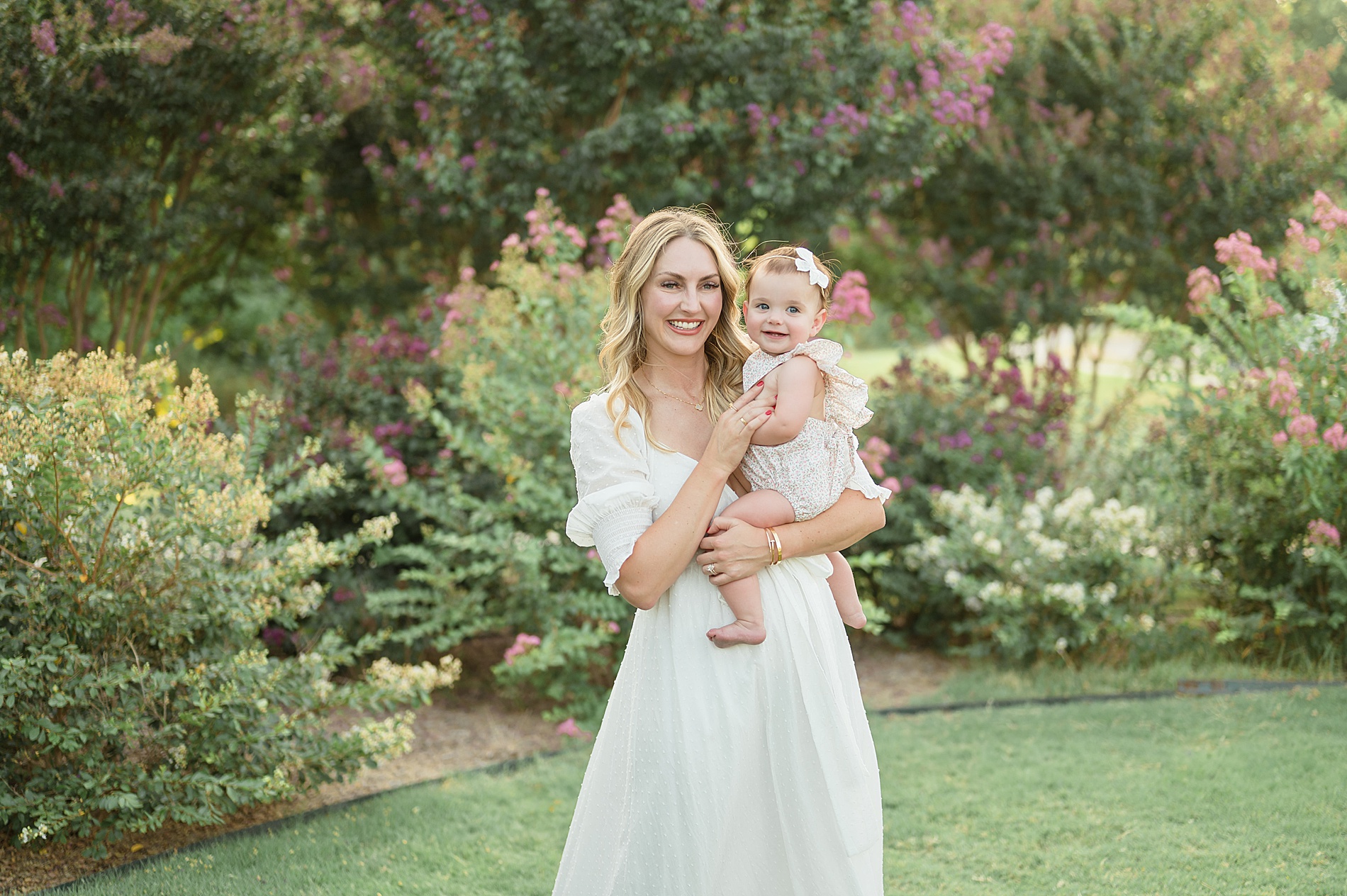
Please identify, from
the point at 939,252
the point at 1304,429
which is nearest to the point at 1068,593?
the point at 1304,429

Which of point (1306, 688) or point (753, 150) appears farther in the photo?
point (753, 150)

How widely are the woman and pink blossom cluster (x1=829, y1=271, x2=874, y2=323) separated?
282 cm

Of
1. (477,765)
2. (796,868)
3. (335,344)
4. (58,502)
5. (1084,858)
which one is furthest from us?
(335,344)

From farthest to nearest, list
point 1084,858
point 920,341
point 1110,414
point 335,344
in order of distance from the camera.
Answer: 1. point 920,341
2. point 1110,414
3. point 335,344
4. point 1084,858

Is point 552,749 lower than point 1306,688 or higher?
lower

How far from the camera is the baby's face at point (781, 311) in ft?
7.78

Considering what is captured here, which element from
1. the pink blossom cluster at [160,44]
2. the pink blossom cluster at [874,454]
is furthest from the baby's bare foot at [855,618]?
the pink blossom cluster at [160,44]

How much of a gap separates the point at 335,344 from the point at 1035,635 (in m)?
4.06

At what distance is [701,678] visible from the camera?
2135 mm

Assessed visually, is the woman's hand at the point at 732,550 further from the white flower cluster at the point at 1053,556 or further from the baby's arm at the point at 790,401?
the white flower cluster at the point at 1053,556

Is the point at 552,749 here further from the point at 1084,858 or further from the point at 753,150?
the point at 753,150

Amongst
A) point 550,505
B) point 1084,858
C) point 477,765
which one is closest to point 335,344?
point 550,505

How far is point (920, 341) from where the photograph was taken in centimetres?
905

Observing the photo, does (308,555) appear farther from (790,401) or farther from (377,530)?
(790,401)
